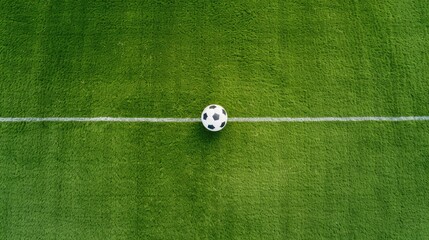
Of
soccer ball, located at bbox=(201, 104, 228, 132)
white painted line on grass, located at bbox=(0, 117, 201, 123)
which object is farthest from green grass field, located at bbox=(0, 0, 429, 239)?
soccer ball, located at bbox=(201, 104, 228, 132)

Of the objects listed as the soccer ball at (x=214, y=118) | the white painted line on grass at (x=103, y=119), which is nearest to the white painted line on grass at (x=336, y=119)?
the soccer ball at (x=214, y=118)

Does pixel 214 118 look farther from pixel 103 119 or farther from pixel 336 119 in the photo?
pixel 336 119

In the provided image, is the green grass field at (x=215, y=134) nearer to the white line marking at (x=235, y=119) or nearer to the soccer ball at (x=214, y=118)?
the white line marking at (x=235, y=119)

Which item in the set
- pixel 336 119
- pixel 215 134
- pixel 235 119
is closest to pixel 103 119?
pixel 215 134

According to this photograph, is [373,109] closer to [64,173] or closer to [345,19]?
[345,19]

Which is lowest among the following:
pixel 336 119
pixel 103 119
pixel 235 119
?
pixel 336 119

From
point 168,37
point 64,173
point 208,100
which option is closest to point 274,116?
point 208,100
